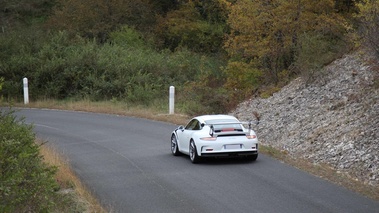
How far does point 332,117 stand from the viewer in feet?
63.8

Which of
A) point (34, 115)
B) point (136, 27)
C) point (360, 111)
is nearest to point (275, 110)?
point (360, 111)

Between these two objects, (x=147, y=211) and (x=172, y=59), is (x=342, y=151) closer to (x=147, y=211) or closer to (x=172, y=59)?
(x=147, y=211)

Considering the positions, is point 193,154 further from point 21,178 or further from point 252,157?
Result: point 21,178

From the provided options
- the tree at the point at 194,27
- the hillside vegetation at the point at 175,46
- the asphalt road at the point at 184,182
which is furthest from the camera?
the tree at the point at 194,27

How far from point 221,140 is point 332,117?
15.7 feet

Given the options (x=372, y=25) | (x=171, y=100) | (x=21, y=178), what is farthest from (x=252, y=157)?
(x=171, y=100)

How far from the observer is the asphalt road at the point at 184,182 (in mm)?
11805

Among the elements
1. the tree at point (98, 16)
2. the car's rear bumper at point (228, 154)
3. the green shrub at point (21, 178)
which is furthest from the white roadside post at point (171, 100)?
the tree at point (98, 16)

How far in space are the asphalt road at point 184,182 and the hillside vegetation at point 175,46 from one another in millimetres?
6025

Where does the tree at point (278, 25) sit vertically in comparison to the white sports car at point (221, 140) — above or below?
above

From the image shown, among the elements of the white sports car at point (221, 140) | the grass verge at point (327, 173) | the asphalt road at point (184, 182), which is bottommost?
the asphalt road at point (184, 182)

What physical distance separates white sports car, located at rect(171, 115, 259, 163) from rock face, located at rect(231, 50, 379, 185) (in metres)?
1.73

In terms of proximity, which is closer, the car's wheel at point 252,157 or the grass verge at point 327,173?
the grass verge at point 327,173

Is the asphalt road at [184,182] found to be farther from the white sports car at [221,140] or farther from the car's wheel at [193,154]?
the white sports car at [221,140]
